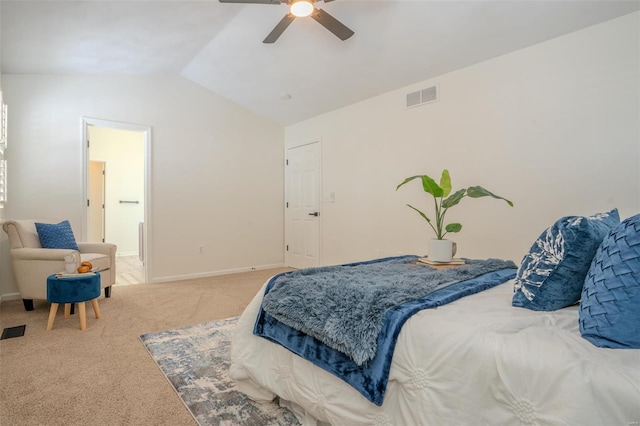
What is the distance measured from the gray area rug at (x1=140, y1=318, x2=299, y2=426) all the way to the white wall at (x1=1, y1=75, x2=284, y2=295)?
7.46ft

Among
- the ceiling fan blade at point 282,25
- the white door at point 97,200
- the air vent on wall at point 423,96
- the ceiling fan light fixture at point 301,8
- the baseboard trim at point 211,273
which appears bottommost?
the baseboard trim at point 211,273

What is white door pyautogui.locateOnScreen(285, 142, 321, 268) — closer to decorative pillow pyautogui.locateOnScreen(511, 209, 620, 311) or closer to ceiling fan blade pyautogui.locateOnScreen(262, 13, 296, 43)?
ceiling fan blade pyautogui.locateOnScreen(262, 13, 296, 43)

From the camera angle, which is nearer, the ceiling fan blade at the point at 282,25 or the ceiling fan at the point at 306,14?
the ceiling fan at the point at 306,14

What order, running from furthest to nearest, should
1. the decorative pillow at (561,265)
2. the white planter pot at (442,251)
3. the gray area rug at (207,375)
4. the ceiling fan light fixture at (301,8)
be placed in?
1. the ceiling fan light fixture at (301,8)
2. the white planter pot at (442,251)
3. the gray area rug at (207,375)
4. the decorative pillow at (561,265)

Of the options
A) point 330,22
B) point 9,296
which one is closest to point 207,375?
point 330,22

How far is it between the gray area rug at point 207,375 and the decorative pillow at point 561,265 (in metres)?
1.18

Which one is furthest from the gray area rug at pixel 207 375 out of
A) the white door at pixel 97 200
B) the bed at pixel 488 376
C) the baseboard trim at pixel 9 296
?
the white door at pixel 97 200

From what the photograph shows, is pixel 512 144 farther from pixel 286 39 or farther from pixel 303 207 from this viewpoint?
pixel 303 207

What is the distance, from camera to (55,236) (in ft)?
11.6

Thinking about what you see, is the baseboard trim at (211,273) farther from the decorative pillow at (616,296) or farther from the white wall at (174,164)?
the decorative pillow at (616,296)

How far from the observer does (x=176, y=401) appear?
176 centimetres

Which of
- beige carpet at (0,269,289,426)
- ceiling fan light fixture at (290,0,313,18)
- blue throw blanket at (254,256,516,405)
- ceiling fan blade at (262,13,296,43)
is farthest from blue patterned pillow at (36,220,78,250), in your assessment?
ceiling fan light fixture at (290,0,313,18)

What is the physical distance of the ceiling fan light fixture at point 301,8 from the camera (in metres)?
2.30

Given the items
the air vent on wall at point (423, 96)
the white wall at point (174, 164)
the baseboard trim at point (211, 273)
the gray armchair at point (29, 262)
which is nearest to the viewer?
the gray armchair at point (29, 262)
